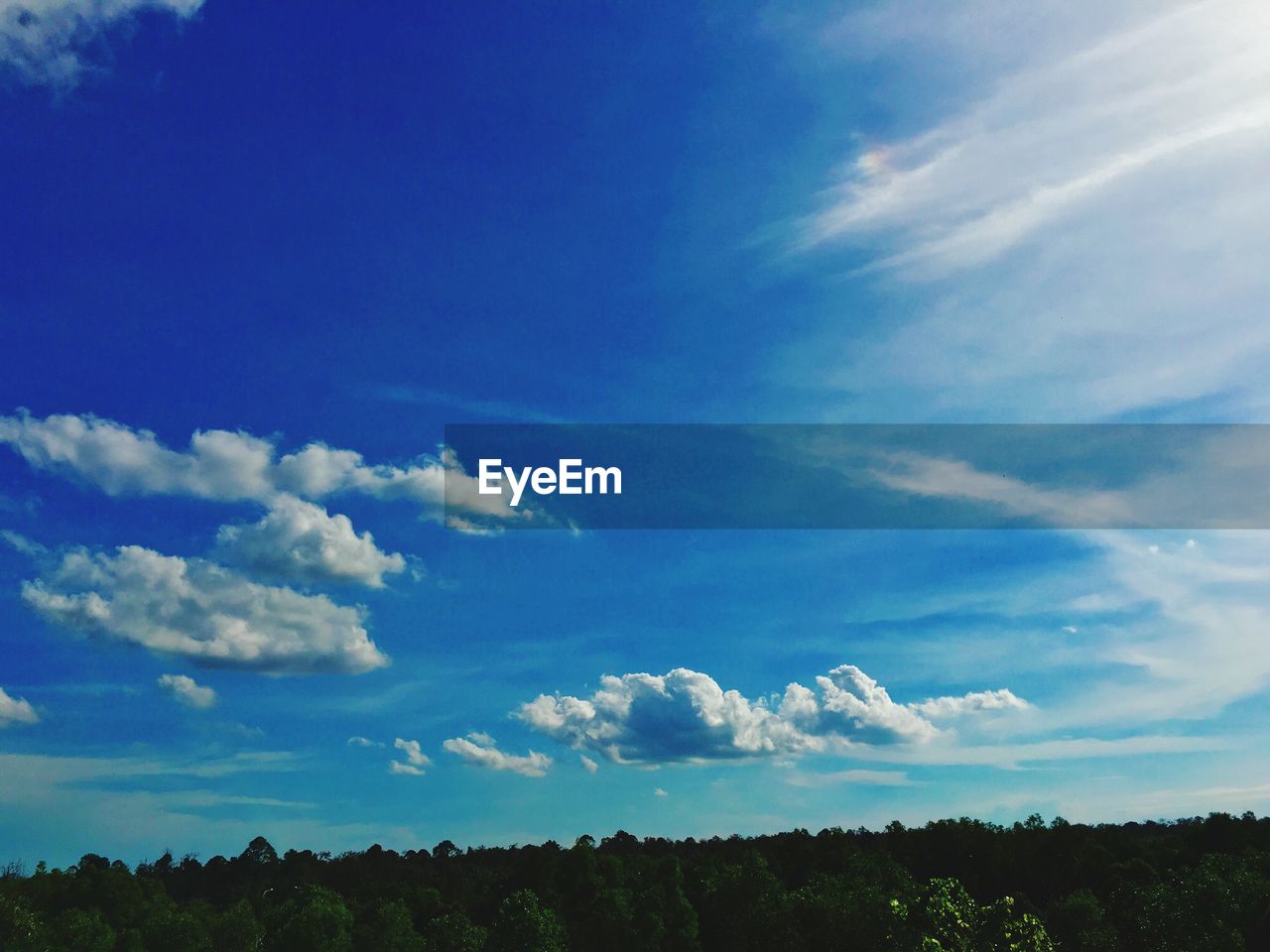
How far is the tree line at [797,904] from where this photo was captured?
74.8m

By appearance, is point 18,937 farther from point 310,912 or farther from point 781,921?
point 781,921

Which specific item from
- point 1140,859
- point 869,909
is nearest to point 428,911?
point 869,909

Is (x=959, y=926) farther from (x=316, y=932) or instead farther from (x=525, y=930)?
(x=316, y=932)

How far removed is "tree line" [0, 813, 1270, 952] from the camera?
74.8m

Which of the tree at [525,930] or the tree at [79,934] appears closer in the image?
the tree at [525,930]

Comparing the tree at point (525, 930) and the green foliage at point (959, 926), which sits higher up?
the green foliage at point (959, 926)

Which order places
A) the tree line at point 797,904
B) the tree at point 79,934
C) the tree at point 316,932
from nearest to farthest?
the tree line at point 797,904 → the tree at point 316,932 → the tree at point 79,934

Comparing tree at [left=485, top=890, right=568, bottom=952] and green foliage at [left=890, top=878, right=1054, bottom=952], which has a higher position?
green foliage at [left=890, top=878, right=1054, bottom=952]

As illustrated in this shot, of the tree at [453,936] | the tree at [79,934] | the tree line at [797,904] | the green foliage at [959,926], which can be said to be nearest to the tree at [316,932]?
the tree line at [797,904]

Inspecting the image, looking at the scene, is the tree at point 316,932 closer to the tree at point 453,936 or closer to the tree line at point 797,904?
the tree line at point 797,904

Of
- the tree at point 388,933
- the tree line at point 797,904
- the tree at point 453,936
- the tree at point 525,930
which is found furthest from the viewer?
the tree at point 388,933

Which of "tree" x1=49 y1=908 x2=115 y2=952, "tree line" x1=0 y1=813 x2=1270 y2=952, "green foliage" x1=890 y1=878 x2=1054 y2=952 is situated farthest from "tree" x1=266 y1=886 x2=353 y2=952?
"green foliage" x1=890 y1=878 x2=1054 y2=952

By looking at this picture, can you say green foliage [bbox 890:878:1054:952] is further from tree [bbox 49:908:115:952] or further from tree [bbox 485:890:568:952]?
tree [bbox 49:908:115:952]

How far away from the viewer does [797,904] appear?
284ft
